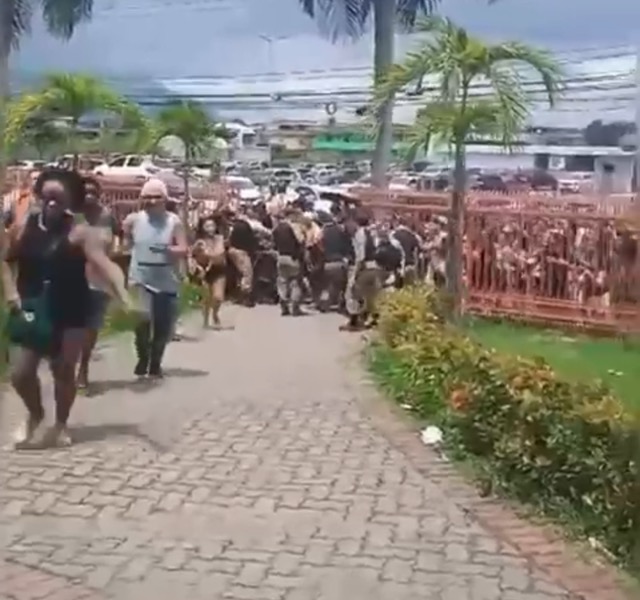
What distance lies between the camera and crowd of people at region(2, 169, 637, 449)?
2824 millimetres

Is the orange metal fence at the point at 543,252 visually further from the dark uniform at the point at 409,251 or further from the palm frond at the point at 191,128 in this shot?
the palm frond at the point at 191,128

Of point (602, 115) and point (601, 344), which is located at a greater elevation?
Answer: point (602, 115)

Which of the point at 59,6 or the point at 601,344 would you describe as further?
the point at 601,344

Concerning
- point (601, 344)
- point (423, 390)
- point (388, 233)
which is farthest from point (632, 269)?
point (423, 390)

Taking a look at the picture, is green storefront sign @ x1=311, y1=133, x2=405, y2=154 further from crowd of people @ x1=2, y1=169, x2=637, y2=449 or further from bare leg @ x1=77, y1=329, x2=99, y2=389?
bare leg @ x1=77, y1=329, x2=99, y2=389

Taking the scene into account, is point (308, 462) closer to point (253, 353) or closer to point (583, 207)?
point (253, 353)

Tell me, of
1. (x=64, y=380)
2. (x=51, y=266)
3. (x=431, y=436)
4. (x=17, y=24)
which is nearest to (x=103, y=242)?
(x=51, y=266)

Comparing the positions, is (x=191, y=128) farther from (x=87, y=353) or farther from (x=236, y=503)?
(x=236, y=503)

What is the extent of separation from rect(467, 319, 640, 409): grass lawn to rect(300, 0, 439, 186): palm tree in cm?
66

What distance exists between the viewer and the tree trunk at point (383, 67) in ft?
9.46

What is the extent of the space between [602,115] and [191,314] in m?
0.99

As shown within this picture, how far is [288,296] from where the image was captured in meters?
3.13

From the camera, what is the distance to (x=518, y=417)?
11.8ft

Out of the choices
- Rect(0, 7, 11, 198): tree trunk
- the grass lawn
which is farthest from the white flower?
Rect(0, 7, 11, 198): tree trunk
